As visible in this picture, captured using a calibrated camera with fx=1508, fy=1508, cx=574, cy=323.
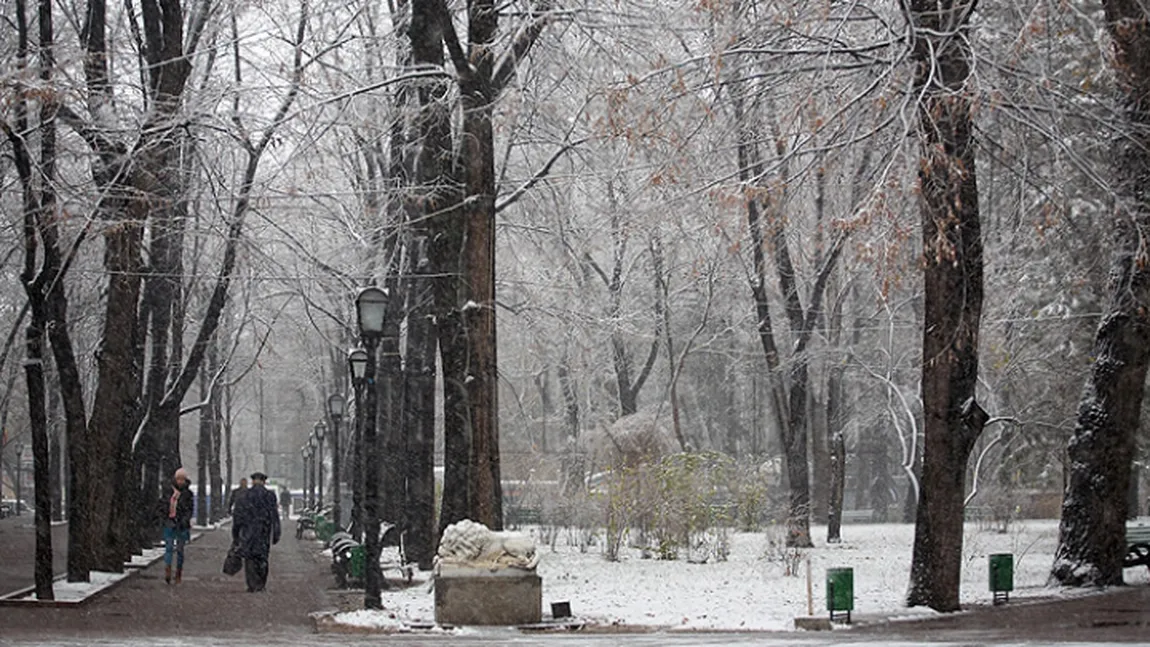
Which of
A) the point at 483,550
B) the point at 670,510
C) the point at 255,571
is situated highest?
the point at 483,550

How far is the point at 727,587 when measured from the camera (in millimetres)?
22828

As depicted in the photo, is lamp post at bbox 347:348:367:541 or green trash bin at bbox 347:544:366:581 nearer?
lamp post at bbox 347:348:367:541

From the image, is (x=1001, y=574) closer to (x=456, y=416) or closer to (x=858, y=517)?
(x=456, y=416)

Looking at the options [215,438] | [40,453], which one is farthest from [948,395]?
[215,438]

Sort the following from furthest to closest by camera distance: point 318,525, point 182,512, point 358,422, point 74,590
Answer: point 318,525 → point 358,422 → point 182,512 → point 74,590

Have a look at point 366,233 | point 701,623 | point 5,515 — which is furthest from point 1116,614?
point 5,515

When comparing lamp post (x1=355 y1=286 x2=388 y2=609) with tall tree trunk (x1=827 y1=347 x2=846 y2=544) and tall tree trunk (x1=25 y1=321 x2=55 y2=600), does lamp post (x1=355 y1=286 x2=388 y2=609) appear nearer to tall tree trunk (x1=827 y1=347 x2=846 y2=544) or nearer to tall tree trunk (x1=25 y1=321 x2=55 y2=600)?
tall tree trunk (x1=25 y1=321 x2=55 y2=600)

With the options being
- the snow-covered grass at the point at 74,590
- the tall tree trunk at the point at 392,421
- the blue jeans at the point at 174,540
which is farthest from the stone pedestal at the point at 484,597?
the tall tree trunk at the point at 392,421

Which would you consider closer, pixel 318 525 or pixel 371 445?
pixel 371 445

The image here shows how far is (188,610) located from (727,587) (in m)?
7.96

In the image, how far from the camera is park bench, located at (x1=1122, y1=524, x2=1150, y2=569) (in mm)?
23547

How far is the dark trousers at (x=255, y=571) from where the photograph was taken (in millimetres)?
23703

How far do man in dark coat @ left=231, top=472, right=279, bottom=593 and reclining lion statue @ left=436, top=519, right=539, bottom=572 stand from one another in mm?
7289

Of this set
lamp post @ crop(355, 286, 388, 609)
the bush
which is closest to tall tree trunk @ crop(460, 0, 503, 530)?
lamp post @ crop(355, 286, 388, 609)
